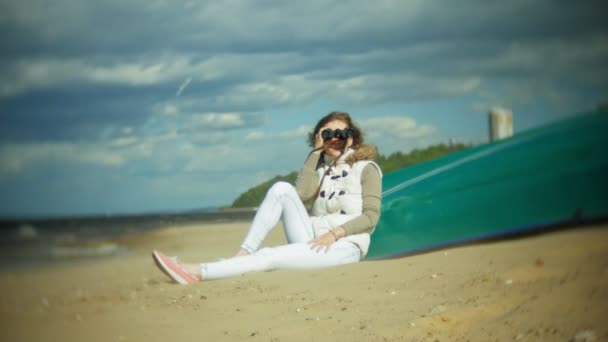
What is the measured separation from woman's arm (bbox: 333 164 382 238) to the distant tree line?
0.24 m

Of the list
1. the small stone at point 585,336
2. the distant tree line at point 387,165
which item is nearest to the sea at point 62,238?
the distant tree line at point 387,165

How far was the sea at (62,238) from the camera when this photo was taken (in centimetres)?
320

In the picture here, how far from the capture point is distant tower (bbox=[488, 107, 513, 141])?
84.1 inches

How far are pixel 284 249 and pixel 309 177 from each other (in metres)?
0.33

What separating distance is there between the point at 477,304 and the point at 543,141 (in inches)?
23.0

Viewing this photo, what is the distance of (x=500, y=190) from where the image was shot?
2191 mm

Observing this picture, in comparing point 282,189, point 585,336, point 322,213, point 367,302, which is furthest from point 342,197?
point 585,336

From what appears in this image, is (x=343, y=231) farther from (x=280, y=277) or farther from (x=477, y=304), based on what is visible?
(x=477, y=304)

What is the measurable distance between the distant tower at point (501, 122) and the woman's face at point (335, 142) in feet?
2.23

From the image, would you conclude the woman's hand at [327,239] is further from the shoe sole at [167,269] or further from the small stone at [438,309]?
the small stone at [438,309]

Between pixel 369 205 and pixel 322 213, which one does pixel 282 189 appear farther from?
pixel 369 205

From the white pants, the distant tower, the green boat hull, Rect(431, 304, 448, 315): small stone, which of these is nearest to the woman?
the white pants

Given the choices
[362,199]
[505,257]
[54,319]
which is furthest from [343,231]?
[54,319]

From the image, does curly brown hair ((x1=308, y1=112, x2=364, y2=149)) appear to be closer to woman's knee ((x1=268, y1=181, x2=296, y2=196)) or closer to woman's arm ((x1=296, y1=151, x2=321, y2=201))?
woman's arm ((x1=296, y1=151, x2=321, y2=201))
